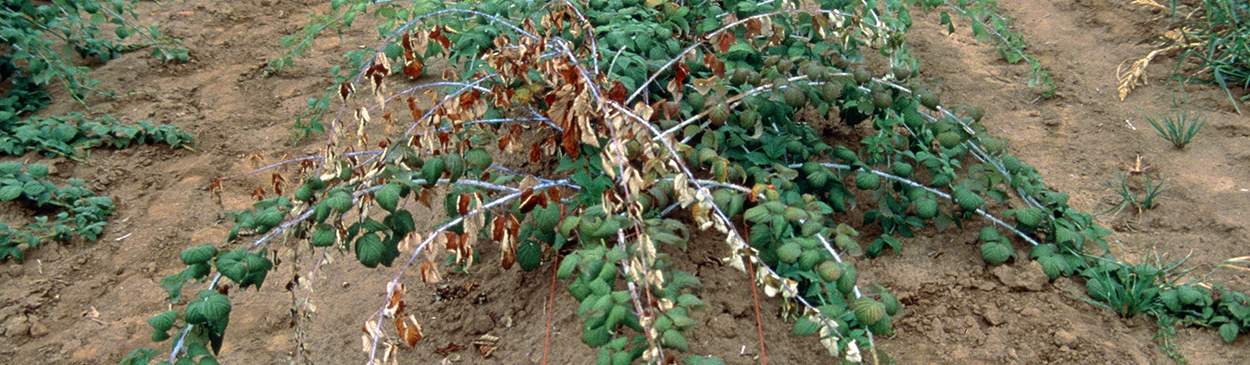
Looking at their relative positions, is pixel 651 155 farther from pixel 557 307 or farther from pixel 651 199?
pixel 557 307

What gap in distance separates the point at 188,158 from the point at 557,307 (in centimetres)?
217

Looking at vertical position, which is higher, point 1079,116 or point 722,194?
point 722,194

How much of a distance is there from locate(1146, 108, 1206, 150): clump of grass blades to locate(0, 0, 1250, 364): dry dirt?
0.04 meters

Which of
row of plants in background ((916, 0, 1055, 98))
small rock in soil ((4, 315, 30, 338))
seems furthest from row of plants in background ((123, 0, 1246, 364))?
small rock in soil ((4, 315, 30, 338))

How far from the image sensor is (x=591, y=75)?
210 cm

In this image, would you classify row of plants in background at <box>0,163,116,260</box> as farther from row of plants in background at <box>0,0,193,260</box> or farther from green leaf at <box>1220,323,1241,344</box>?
green leaf at <box>1220,323,1241,344</box>

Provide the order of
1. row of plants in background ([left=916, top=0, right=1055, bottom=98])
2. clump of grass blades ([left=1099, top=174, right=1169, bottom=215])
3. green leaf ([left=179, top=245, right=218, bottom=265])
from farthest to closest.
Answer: row of plants in background ([left=916, top=0, right=1055, bottom=98]), clump of grass blades ([left=1099, top=174, right=1169, bottom=215]), green leaf ([left=179, top=245, right=218, bottom=265])

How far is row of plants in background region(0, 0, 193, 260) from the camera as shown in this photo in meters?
2.94

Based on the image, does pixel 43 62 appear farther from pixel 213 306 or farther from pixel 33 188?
pixel 213 306

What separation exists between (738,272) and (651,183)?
2.79 ft

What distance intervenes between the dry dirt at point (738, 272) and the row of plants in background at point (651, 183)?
4.3 inches

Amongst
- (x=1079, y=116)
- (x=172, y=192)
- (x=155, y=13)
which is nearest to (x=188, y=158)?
(x=172, y=192)

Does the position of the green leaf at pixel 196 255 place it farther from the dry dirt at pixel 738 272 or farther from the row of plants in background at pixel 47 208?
the row of plants in background at pixel 47 208

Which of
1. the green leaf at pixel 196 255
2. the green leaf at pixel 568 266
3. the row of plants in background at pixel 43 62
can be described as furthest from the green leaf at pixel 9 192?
the green leaf at pixel 568 266
